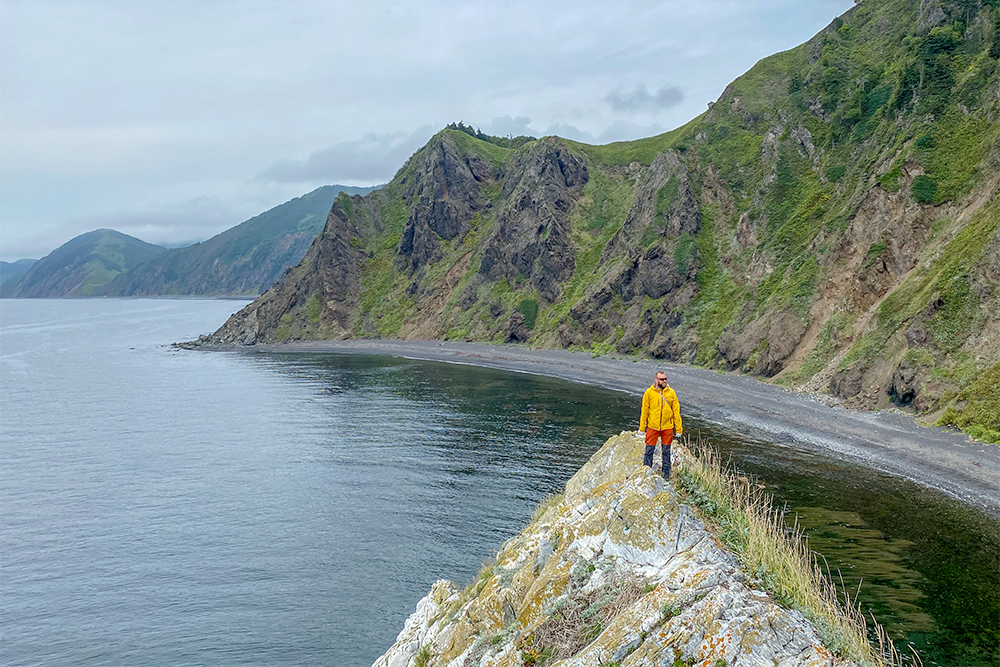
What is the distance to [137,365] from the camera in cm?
11044

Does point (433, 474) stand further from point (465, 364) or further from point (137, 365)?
point (137, 365)

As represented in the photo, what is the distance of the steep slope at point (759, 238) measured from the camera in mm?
48438

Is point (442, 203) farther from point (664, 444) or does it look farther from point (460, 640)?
point (460, 640)

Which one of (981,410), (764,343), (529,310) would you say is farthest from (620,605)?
(529,310)

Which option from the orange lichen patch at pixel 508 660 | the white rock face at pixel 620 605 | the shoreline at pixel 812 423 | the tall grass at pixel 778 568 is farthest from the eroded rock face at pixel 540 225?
the orange lichen patch at pixel 508 660

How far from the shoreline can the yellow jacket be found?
2476 cm

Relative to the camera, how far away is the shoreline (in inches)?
1305

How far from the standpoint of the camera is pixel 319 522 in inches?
1383

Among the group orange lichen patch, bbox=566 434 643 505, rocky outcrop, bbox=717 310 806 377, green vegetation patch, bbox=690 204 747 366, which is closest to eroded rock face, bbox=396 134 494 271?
green vegetation patch, bbox=690 204 747 366

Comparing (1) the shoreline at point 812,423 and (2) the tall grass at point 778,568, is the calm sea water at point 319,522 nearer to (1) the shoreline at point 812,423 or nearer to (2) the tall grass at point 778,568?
(1) the shoreline at point 812,423

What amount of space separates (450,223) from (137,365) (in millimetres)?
70017

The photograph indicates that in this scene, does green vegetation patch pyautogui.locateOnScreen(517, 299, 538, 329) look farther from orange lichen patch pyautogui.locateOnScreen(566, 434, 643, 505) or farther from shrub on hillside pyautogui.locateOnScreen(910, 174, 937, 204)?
orange lichen patch pyautogui.locateOnScreen(566, 434, 643, 505)

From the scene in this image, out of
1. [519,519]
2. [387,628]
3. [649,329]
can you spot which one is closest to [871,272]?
[649,329]

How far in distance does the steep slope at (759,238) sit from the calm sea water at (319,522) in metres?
15.7
